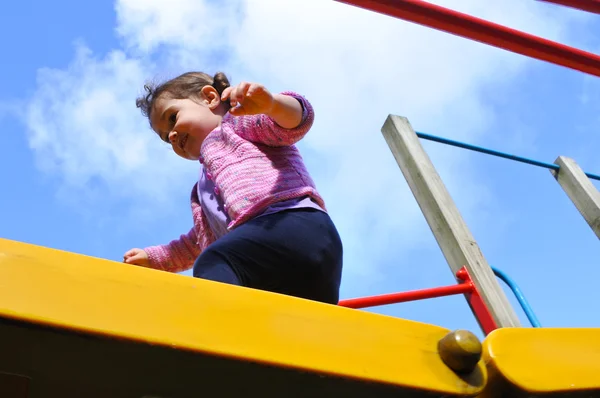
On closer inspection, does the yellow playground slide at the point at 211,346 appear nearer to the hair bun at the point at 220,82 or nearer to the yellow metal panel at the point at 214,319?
the yellow metal panel at the point at 214,319

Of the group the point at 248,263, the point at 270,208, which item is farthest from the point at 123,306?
the point at 270,208

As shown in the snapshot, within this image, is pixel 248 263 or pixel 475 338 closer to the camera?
pixel 475 338

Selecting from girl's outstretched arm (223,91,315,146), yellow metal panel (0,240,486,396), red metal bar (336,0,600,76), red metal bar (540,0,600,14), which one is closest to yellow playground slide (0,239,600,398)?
yellow metal panel (0,240,486,396)

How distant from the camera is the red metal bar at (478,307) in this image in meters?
1.60

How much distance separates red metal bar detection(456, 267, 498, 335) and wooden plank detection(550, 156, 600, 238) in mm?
674

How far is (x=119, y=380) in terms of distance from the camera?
0.37 metres

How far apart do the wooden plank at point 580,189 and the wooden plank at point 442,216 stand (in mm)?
600

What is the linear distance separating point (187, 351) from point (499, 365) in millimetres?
197

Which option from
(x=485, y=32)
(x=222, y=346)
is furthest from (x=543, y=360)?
(x=485, y=32)

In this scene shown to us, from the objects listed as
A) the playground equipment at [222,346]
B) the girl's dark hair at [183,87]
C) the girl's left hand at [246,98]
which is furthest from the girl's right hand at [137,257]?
the playground equipment at [222,346]

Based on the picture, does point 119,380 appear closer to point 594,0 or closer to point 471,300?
point 594,0

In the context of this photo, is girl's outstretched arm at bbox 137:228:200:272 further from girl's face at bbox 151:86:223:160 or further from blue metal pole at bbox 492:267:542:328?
blue metal pole at bbox 492:267:542:328

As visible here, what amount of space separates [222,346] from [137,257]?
1.19 meters

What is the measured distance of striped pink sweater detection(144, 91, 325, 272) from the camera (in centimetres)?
125
